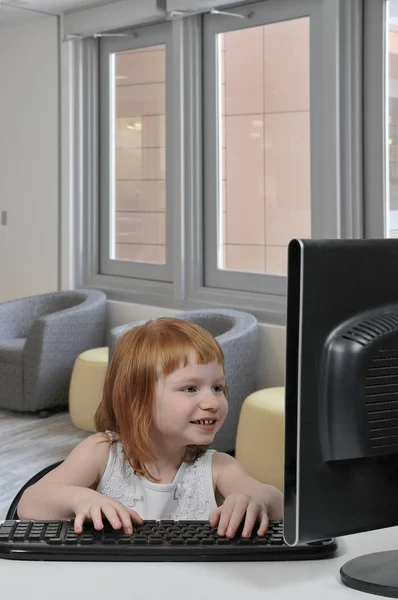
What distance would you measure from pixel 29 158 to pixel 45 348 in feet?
5.40

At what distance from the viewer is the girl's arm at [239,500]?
1.34 m

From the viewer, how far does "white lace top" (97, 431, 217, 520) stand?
5.31ft

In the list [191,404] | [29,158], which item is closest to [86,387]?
[29,158]

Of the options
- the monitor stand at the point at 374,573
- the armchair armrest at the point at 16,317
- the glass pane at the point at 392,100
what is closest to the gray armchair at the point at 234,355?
the glass pane at the point at 392,100

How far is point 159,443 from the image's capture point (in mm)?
1628

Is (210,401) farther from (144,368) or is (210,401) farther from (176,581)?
(176,581)

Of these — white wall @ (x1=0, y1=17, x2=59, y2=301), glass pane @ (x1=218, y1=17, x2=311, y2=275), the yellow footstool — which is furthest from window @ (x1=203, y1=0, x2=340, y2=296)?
white wall @ (x1=0, y1=17, x2=59, y2=301)

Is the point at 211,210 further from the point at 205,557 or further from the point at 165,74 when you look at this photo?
the point at 205,557

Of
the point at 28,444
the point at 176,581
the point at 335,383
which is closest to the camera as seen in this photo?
the point at 335,383

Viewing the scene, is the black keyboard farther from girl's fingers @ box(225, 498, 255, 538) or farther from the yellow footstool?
the yellow footstool

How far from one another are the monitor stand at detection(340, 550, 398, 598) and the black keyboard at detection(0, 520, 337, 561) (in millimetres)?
62

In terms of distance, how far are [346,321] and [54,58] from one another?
18.1 ft

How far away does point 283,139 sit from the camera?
196 inches

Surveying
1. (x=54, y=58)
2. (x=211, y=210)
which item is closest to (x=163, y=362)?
(x=211, y=210)
